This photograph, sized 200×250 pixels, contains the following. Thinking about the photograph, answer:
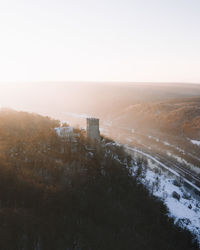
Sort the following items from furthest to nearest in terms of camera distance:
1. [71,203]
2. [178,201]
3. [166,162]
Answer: [166,162] → [178,201] → [71,203]

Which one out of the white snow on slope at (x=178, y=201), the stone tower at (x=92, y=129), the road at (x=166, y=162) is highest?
the stone tower at (x=92, y=129)

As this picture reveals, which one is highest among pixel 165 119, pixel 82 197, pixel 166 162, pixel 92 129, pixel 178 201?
pixel 92 129

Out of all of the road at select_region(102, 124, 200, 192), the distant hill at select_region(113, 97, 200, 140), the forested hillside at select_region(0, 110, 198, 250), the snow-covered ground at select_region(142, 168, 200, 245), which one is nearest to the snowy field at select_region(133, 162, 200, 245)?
the snow-covered ground at select_region(142, 168, 200, 245)

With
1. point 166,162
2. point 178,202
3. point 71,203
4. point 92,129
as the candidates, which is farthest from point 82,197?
point 166,162

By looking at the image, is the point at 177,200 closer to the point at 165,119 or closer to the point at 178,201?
the point at 178,201

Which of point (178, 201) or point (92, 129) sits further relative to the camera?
point (92, 129)

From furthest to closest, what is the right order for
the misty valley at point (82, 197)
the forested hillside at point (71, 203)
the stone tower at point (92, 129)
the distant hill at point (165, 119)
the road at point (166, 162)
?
the distant hill at point (165, 119)
the road at point (166, 162)
the stone tower at point (92, 129)
the misty valley at point (82, 197)
the forested hillside at point (71, 203)

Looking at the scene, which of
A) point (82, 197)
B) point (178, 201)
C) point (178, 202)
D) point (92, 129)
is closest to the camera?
point (82, 197)

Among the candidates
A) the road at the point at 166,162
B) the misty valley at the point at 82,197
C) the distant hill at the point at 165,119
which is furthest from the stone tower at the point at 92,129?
the distant hill at the point at 165,119

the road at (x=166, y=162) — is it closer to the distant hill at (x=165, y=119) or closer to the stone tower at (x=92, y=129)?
the stone tower at (x=92, y=129)
